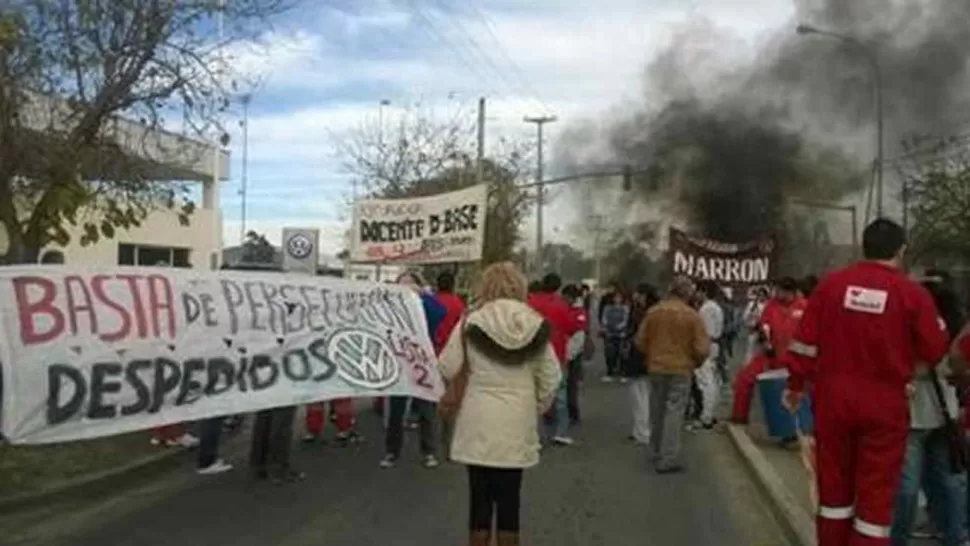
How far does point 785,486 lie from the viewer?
35.9 feet

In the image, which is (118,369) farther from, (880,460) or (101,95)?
(101,95)

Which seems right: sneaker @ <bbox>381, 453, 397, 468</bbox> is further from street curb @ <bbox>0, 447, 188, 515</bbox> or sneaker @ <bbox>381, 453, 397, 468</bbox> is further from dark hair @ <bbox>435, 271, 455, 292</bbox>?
street curb @ <bbox>0, 447, 188, 515</bbox>

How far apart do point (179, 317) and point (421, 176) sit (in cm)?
3977

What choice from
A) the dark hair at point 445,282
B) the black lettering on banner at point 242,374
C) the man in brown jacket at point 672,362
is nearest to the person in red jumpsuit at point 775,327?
the man in brown jacket at point 672,362

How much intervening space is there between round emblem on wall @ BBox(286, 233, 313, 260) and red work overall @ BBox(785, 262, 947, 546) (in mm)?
15904

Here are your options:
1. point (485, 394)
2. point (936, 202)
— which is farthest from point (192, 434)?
point (936, 202)

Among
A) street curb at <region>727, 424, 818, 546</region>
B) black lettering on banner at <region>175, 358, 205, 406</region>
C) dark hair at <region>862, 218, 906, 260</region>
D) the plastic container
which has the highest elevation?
dark hair at <region>862, 218, 906, 260</region>

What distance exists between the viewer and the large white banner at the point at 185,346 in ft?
28.0

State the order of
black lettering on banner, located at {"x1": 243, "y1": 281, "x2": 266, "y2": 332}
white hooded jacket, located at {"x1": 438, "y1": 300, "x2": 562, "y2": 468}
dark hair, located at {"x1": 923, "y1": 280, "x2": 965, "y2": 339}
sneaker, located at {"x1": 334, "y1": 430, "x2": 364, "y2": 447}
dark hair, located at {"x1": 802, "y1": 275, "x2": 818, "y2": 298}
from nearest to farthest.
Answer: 1. white hooded jacket, located at {"x1": 438, "y1": 300, "x2": 562, "y2": 468}
2. dark hair, located at {"x1": 923, "y1": 280, "x2": 965, "y2": 339}
3. black lettering on banner, located at {"x1": 243, "y1": 281, "x2": 266, "y2": 332}
4. dark hair, located at {"x1": 802, "y1": 275, "x2": 818, "y2": 298}
5. sneaker, located at {"x1": 334, "y1": 430, "x2": 364, "y2": 447}

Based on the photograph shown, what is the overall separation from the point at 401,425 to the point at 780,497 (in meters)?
3.60

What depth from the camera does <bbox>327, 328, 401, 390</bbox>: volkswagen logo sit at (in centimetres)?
1130

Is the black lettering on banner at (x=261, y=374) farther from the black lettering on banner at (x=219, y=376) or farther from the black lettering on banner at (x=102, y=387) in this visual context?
the black lettering on banner at (x=102, y=387)

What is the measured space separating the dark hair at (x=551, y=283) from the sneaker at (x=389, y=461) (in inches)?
108

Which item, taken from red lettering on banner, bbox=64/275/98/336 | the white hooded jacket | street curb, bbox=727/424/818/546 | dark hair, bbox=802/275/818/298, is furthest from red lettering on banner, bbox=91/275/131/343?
dark hair, bbox=802/275/818/298
